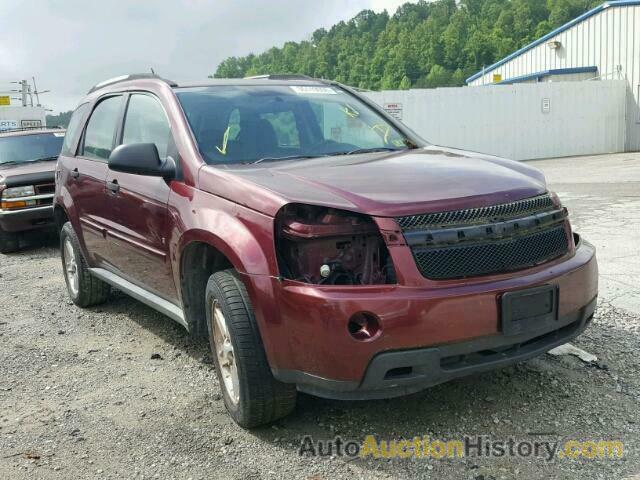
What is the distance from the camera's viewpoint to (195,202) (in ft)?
12.0

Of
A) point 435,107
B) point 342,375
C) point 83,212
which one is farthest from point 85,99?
point 435,107

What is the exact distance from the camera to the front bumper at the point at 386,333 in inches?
112

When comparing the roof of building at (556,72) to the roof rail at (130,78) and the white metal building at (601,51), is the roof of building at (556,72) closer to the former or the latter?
the white metal building at (601,51)

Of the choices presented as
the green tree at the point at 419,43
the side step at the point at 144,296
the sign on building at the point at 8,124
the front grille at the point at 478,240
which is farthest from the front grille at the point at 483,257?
the green tree at the point at 419,43

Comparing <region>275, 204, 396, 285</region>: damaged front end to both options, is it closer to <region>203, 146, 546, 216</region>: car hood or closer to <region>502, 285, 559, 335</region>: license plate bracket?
<region>203, 146, 546, 216</region>: car hood

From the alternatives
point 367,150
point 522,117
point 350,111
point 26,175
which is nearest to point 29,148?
point 26,175

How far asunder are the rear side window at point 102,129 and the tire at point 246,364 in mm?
2165

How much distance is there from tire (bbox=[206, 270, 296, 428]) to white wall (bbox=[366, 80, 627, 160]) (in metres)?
17.4

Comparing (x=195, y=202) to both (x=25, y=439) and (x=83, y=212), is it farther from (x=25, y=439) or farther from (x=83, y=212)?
(x=83, y=212)

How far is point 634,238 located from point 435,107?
13664mm

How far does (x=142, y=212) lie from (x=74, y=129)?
2.13 m

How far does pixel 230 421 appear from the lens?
359 cm

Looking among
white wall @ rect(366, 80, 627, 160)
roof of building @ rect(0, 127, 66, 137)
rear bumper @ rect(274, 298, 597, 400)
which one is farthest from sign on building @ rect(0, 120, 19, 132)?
rear bumper @ rect(274, 298, 597, 400)

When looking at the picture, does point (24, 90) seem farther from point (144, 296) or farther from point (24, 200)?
point (144, 296)
